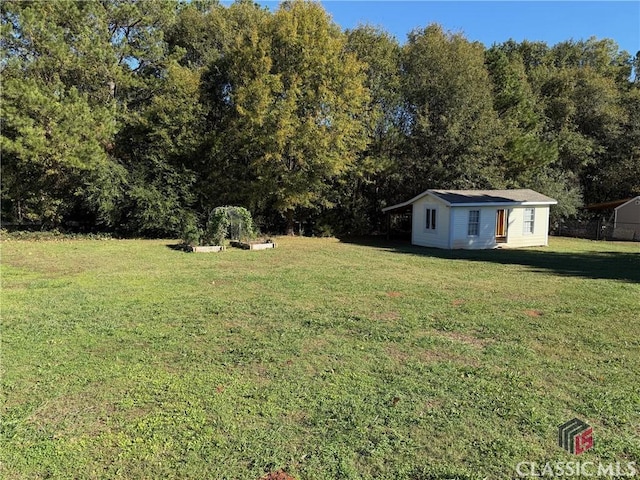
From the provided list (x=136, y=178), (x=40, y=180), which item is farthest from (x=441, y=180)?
(x=40, y=180)

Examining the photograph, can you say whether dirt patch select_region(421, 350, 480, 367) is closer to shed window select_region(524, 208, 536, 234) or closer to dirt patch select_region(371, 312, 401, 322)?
dirt patch select_region(371, 312, 401, 322)

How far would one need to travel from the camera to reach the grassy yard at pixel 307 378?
2.95 m

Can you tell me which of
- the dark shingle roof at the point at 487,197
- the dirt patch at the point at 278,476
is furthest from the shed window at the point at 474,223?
the dirt patch at the point at 278,476

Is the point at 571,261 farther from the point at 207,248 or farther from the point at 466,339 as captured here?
the point at 207,248

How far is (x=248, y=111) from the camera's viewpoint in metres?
19.0

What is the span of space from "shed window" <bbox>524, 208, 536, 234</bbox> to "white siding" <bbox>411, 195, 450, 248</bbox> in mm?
4233

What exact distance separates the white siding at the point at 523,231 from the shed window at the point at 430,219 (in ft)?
10.9

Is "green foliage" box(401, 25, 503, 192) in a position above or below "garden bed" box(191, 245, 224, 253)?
above

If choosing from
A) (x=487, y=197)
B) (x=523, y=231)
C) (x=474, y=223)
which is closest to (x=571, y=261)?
(x=474, y=223)

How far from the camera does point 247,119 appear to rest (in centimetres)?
1917

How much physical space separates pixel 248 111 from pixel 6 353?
15.9m

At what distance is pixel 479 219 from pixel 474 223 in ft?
0.96

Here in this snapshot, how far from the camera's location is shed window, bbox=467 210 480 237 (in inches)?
708

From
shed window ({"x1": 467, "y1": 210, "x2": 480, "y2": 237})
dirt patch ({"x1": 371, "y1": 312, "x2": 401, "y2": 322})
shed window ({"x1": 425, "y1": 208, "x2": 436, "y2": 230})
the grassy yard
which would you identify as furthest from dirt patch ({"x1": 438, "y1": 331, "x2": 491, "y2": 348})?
shed window ({"x1": 425, "y1": 208, "x2": 436, "y2": 230})
